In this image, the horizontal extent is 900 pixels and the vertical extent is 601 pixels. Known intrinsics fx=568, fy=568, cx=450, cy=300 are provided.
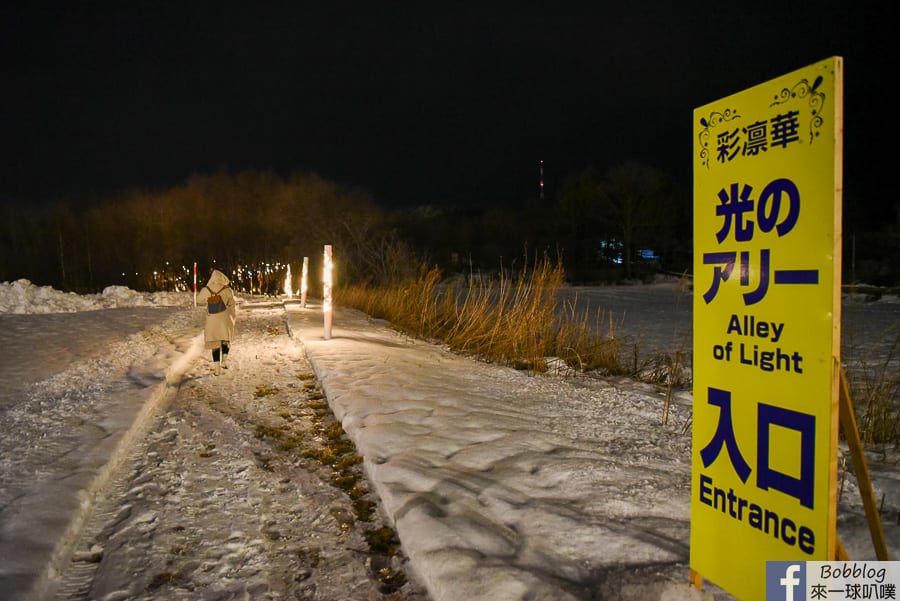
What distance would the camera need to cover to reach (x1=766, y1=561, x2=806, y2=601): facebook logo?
72.0 inches

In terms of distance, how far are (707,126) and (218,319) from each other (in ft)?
23.5

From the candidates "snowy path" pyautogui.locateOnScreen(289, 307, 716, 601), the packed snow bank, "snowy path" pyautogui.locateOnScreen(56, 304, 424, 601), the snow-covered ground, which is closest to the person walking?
the snow-covered ground

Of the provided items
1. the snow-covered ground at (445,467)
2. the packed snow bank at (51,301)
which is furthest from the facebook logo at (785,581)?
the packed snow bank at (51,301)

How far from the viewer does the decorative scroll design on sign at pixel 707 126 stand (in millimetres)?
2002

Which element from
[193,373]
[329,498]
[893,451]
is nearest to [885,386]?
[893,451]

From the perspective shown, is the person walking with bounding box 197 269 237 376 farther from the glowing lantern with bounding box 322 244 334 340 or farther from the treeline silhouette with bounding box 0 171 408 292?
the treeline silhouette with bounding box 0 171 408 292

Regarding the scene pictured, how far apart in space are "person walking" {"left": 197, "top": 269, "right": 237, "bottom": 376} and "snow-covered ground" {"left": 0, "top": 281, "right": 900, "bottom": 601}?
278 millimetres

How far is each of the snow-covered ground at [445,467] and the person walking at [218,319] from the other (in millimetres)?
278

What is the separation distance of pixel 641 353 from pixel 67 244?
1784 inches

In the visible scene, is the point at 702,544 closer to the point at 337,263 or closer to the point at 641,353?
the point at 641,353

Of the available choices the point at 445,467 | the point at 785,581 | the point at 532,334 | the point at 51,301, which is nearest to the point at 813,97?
the point at 785,581

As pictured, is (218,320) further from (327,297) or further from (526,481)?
(526,481)

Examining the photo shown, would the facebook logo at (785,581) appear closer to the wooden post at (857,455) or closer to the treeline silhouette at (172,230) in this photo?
the wooden post at (857,455)

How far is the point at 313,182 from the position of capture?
1630 inches
